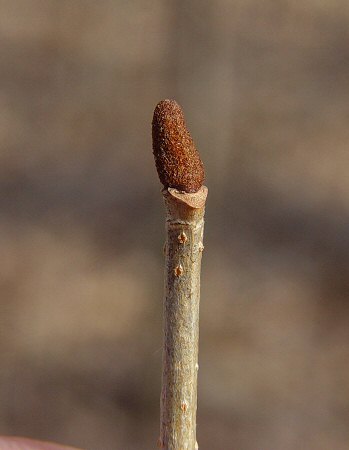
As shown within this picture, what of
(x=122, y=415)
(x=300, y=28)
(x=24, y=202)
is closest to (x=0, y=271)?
(x=24, y=202)

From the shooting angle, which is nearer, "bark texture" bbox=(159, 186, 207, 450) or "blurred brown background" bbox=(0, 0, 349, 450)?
"bark texture" bbox=(159, 186, 207, 450)

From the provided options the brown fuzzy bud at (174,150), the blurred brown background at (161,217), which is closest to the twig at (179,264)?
the brown fuzzy bud at (174,150)

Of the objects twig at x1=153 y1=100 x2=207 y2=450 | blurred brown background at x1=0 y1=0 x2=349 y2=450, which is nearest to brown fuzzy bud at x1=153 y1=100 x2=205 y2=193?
twig at x1=153 y1=100 x2=207 y2=450

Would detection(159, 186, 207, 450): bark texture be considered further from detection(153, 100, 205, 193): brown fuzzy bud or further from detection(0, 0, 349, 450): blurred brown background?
detection(0, 0, 349, 450): blurred brown background

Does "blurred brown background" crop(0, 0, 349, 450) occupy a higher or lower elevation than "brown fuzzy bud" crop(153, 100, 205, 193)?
lower

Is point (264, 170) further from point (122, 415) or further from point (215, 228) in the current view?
point (122, 415)

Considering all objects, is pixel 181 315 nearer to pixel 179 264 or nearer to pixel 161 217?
pixel 179 264
